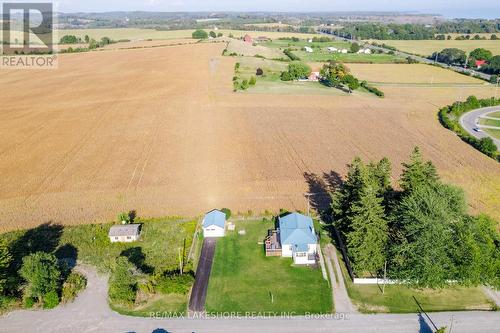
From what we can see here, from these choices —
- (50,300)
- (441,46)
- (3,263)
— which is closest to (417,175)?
(50,300)

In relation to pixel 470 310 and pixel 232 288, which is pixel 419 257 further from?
pixel 232 288

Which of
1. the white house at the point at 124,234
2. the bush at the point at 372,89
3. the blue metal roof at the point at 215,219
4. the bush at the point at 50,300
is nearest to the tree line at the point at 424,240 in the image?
the blue metal roof at the point at 215,219

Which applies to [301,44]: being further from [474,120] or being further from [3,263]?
[3,263]

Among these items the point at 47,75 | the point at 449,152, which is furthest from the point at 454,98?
the point at 47,75

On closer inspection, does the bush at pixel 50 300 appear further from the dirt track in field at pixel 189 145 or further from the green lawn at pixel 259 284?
the dirt track in field at pixel 189 145

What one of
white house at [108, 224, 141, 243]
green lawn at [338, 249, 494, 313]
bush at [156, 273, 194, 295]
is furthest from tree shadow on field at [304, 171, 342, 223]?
white house at [108, 224, 141, 243]
